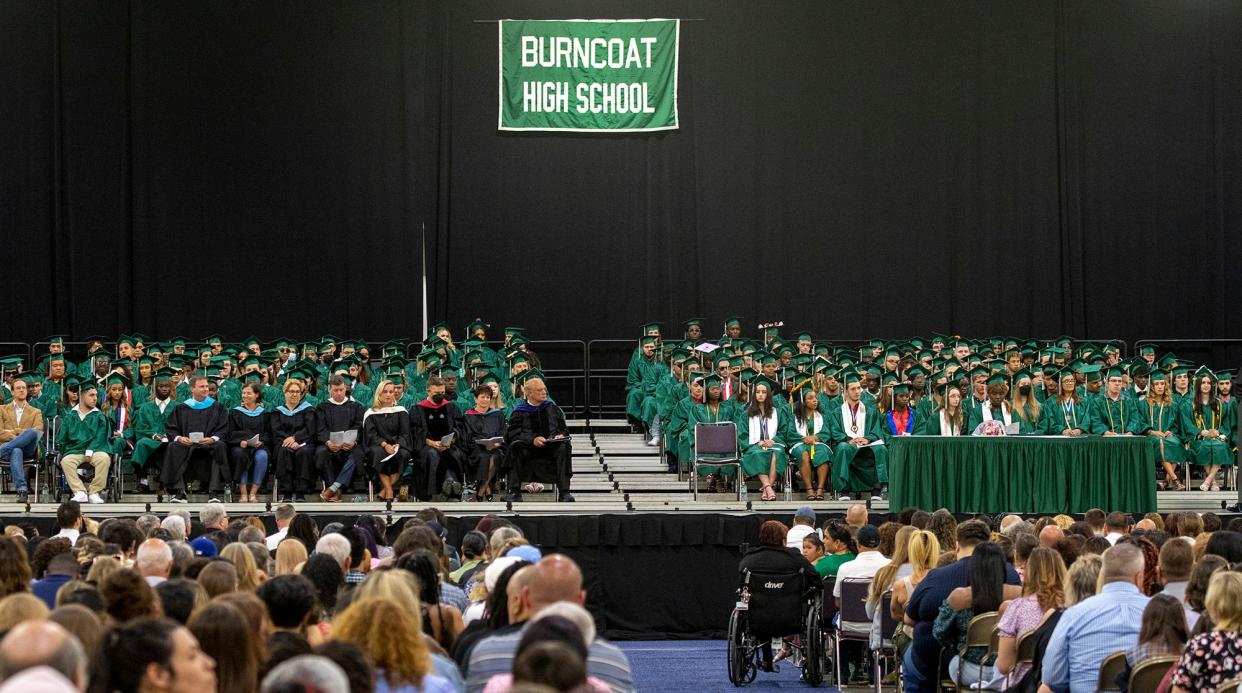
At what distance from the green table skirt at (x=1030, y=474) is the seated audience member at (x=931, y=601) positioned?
585 centimetres

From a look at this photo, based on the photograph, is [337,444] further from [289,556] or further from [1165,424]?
[1165,424]

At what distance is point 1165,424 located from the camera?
18234 millimetres

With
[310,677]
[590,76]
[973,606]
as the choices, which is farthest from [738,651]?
[590,76]

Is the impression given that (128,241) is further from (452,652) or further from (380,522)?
(452,652)

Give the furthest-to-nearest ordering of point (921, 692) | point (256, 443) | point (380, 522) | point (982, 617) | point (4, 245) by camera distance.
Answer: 1. point (4, 245)
2. point (256, 443)
3. point (380, 522)
4. point (921, 692)
5. point (982, 617)

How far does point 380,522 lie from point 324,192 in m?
15.8

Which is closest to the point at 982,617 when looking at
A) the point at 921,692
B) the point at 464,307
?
the point at 921,692

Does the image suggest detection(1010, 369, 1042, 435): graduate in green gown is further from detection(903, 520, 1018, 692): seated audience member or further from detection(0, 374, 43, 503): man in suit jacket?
detection(0, 374, 43, 503): man in suit jacket

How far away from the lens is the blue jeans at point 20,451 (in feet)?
51.9

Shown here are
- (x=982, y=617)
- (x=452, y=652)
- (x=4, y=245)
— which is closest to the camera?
(x=452, y=652)

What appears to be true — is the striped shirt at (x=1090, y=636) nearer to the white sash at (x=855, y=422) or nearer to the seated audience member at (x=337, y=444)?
the seated audience member at (x=337, y=444)

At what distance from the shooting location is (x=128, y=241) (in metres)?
24.9

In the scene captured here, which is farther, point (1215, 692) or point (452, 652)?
point (452, 652)

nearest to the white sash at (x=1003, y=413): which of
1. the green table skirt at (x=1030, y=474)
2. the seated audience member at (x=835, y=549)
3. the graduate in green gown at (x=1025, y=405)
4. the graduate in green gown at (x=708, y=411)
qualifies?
the graduate in green gown at (x=1025, y=405)
